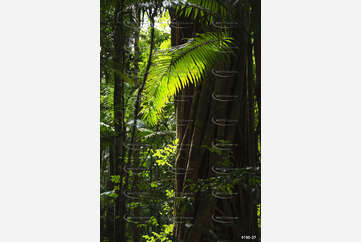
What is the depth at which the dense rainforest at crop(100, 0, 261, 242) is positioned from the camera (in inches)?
110

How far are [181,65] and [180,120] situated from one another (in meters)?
0.37

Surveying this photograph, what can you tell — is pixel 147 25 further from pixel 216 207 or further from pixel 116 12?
pixel 216 207

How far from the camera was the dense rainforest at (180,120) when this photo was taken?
2.80 metres

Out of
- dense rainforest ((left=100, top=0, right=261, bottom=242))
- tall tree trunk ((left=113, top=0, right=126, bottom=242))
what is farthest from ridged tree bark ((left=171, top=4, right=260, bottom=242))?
tall tree trunk ((left=113, top=0, right=126, bottom=242))

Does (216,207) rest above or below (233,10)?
below

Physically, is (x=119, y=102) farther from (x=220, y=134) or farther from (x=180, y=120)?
(x=220, y=134)

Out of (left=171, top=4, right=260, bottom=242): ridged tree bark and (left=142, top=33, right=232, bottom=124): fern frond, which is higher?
(left=142, top=33, right=232, bottom=124): fern frond

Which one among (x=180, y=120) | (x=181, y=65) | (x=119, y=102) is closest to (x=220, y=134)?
(x=180, y=120)

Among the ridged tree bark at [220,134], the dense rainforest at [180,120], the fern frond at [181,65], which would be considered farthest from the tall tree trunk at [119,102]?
the ridged tree bark at [220,134]

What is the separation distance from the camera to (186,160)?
2.84 m

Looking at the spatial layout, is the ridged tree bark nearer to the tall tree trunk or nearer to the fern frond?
the fern frond
